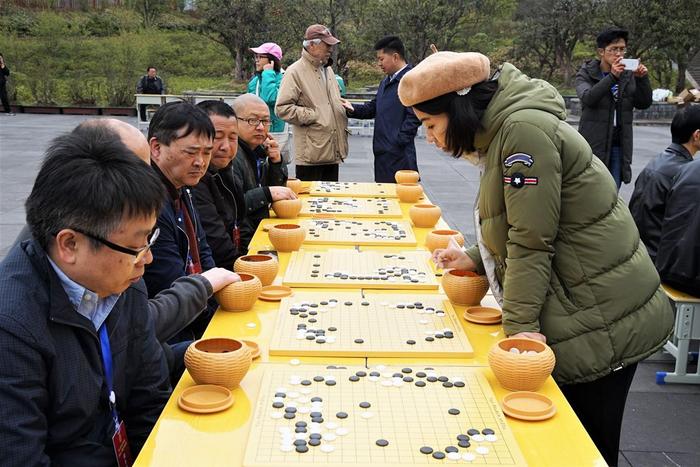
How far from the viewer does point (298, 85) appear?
577 centimetres

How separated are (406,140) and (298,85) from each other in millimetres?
962

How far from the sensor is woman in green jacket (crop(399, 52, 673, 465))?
199 cm

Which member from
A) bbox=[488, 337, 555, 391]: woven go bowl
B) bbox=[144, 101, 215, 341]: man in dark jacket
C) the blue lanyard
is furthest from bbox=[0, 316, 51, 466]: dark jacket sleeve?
bbox=[144, 101, 215, 341]: man in dark jacket

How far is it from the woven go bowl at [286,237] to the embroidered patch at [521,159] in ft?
4.25

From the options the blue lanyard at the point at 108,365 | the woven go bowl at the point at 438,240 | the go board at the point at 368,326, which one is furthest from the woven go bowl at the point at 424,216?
the blue lanyard at the point at 108,365

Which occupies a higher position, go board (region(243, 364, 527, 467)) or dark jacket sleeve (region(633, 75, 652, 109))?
dark jacket sleeve (region(633, 75, 652, 109))

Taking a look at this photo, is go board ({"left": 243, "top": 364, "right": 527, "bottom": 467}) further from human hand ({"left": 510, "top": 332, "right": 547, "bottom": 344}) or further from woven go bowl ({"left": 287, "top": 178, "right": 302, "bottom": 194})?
woven go bowl ({"left": 287, "top": 178, "right": 302, "bottom": 194})

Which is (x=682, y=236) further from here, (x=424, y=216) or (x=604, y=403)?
(x=604, y=403)

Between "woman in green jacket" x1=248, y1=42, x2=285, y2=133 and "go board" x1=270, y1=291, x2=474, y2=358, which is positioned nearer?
"go board" x1=270, y1=291, x2=474, y2=358

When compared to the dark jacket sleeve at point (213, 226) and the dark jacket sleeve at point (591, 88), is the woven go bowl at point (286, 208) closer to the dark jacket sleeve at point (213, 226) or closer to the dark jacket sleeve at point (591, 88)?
the dark jacket sleeve at point (213, 226)

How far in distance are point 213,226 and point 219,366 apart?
1.72 meters

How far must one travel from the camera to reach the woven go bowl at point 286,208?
12.7ft

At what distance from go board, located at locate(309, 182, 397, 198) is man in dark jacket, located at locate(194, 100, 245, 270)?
109cm

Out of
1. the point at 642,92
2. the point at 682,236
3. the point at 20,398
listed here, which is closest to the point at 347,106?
the point at 642,92
